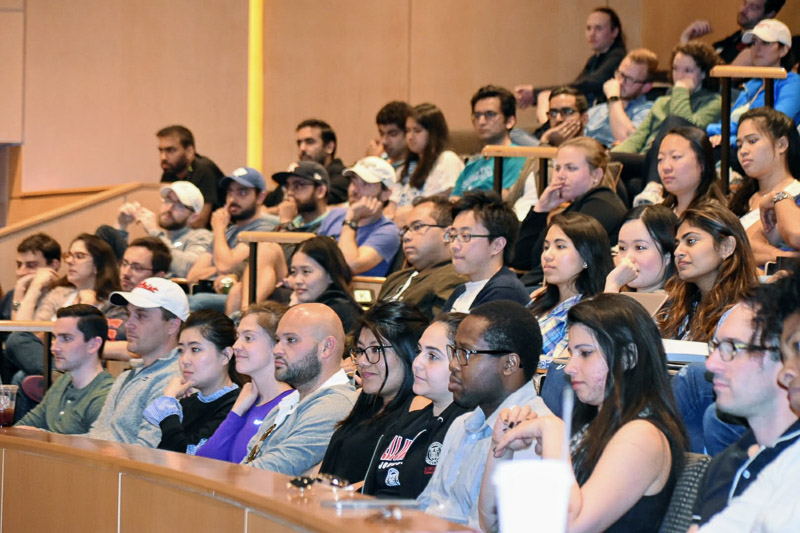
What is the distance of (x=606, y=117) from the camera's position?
20.9 feet

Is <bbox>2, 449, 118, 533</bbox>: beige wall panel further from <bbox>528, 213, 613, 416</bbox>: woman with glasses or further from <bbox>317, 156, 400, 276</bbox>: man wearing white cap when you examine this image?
<bbox>317, 156, 400, 276</bbox>: man wearing white cap

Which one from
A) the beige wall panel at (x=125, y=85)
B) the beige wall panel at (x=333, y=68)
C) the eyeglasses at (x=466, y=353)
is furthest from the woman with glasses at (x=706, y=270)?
the beige wall panel at (x=125, y=85)

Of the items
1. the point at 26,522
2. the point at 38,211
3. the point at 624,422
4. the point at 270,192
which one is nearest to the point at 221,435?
the point at 26,522

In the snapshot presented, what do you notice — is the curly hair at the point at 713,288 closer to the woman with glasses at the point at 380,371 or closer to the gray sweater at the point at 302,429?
the woman with glasses at the point at 380,371

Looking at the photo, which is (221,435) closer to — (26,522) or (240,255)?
(26,522)

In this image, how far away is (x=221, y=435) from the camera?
11.8 feet

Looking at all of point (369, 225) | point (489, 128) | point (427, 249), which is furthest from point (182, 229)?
point (427, 249)

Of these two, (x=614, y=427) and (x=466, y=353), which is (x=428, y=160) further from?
(x=614, y=427)

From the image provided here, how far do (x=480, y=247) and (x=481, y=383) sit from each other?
1399mm

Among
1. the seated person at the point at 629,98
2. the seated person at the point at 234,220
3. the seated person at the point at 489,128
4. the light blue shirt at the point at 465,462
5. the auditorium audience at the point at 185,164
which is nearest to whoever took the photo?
the light blue shirt at the point at 465,462

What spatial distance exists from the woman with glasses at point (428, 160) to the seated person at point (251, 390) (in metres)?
2.35

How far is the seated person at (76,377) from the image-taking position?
434 centimetres

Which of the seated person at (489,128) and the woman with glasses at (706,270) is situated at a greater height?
the seated person at (489,128)

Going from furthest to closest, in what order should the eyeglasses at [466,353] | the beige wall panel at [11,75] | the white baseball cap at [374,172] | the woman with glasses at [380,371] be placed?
the beige wall panel at [11,75], the white baseball cap at [374,172], the woman with glasses at [380,371], the eyeglasses at [466,353]
